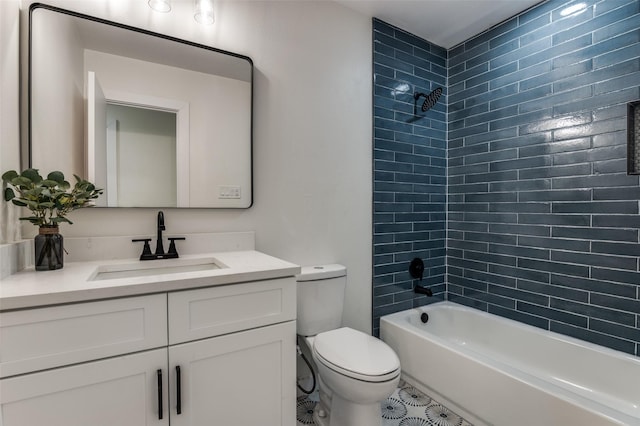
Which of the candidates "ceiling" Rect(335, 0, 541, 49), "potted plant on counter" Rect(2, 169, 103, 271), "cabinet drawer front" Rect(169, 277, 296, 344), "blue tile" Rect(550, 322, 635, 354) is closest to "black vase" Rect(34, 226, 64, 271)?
"potted plant on counter" Rect(2, 169, 103, 271)

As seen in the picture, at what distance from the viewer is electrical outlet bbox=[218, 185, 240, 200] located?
1.68 metres

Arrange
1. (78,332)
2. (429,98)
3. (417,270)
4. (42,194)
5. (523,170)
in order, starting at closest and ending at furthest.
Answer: (78,332)
(42,194)
(523,170)
(429,98)
(417,270)

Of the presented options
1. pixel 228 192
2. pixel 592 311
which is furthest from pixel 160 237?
pixel 592 311

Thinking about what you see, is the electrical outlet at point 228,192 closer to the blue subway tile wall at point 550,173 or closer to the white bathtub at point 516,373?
the white bathtub at point 516,373

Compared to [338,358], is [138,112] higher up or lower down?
higher up

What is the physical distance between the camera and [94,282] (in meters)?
0.99

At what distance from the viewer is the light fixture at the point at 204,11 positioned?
Result: 154 cm

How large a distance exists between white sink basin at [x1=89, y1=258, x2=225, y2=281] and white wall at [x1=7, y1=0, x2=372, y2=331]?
184mm

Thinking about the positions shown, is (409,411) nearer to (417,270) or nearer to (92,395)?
(417,270)

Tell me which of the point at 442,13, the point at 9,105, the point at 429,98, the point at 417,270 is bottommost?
the point at 417,270

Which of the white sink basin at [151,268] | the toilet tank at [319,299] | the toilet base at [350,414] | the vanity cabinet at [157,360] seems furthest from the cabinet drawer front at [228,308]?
the toilet base at [350,414]

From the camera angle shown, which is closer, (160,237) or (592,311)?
(160,237)

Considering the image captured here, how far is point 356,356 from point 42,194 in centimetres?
142

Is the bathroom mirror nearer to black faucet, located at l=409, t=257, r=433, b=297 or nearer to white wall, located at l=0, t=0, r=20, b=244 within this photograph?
white wall, located at l=0, t=0, r=20, b=244
